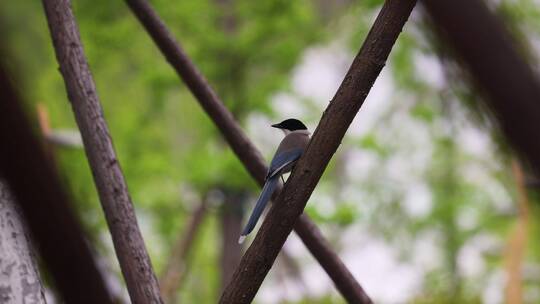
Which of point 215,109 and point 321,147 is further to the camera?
point 215,109

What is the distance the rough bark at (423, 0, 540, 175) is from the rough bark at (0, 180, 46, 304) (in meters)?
1.80

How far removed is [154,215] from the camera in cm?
1302

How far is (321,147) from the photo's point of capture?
265 cm

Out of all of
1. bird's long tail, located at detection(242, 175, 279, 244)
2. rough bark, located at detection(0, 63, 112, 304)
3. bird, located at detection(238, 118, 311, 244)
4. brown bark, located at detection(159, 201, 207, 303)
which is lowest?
rough bark, located at detection(0, 63, 112, 304)

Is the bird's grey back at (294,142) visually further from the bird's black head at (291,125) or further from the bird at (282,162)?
the bird's black head at (291,125)

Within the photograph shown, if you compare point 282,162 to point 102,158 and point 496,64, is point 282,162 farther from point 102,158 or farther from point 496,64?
point 496,64

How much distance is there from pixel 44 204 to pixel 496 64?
0.77m

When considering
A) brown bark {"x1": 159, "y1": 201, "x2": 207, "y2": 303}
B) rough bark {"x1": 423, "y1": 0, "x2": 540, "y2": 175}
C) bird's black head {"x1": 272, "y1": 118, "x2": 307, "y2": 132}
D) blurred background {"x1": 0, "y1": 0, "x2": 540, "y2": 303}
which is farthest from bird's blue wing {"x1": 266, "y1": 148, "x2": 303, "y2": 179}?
brown bark {"x1": 159, "y1": 201, "x2": 207, "y2": 303}

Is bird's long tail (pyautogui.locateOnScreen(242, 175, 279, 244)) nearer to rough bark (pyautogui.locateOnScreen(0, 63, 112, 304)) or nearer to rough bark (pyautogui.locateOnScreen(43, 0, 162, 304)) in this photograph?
rough bark (pyautogui.locateOnScreen(43, 0, 162, 304))

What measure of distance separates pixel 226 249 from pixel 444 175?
17.7 feet

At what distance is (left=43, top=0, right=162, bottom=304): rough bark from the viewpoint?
298 centimetres

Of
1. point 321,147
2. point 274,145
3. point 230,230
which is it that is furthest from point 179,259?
point 321,147

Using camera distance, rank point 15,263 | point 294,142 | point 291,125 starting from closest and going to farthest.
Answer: point 15,263 → point 294,142 → point 291,125

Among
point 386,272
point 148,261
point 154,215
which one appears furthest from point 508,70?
point 386,272
